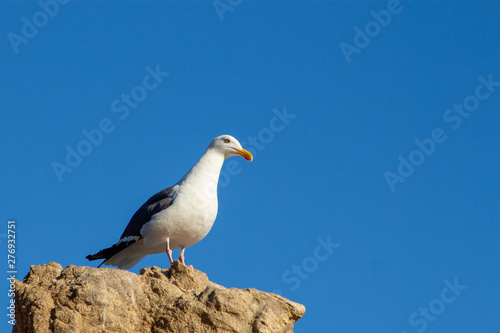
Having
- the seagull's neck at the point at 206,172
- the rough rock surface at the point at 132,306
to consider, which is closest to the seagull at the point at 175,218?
the seagull's neck at the point at 206,172

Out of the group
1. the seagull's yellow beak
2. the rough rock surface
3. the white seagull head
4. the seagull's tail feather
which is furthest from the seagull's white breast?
the rough rock surface

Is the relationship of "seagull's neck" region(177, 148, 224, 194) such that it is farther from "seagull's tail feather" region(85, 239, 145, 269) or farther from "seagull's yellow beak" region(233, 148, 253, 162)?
"seagull's tail feather" region(85, 239, 145, 269)

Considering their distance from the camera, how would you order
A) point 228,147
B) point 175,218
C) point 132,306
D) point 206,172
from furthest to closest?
point 228,147
point 206,172
point 175,218
point 132,306

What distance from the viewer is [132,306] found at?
28.1 ft

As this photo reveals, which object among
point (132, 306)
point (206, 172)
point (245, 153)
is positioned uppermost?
point (245, 153)

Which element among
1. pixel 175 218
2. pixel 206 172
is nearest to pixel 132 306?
pixel 175 218

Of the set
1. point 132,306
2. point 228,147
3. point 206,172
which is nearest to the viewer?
point 132,306

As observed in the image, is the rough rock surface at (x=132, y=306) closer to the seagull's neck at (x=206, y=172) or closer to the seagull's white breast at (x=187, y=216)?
the seagull's white breast at (x=187, y=216)

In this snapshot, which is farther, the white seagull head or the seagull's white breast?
the white seagull head

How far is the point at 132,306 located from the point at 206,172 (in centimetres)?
459

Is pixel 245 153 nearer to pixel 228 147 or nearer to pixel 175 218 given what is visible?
pixel 228 147

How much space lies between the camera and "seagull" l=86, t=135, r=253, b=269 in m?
12.2

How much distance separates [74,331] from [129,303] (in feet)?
2.57

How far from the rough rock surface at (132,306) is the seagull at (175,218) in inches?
132
